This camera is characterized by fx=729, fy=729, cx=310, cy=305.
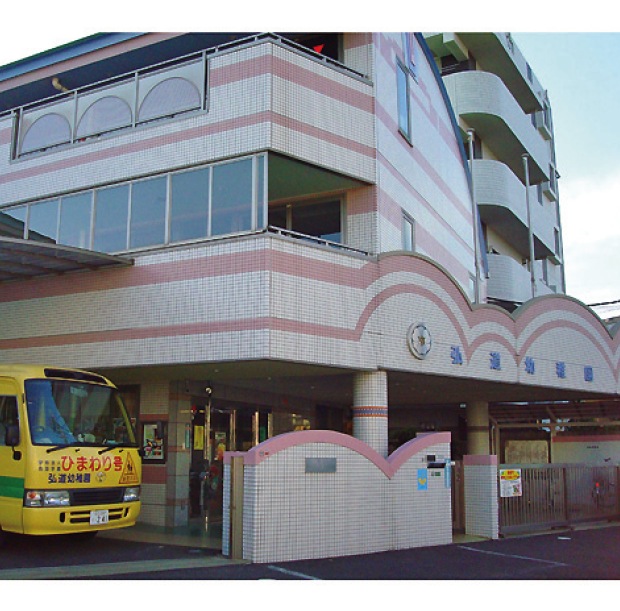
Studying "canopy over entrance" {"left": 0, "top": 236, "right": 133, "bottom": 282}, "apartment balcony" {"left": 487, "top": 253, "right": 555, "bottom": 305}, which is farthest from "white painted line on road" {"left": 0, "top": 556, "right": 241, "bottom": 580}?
"apartment balcony" {"left": 487, "top": 253, "right": 555, "bottom": 305}

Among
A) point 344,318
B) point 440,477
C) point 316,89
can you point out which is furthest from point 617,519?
point 316,89

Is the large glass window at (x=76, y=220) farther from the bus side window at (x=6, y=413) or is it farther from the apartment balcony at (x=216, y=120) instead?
the bus side window at (x=6, y=413)

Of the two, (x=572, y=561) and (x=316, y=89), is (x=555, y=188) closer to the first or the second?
(x=316, y=89)

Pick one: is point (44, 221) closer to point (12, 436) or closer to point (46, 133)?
point (46, 133)

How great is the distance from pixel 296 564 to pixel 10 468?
4.41 m

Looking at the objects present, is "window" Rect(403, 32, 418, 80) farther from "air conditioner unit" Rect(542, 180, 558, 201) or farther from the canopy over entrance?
"air conditioner unit" Rect(542, 180, 558, 201)

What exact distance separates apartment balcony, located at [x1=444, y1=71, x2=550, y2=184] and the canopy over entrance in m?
17.8

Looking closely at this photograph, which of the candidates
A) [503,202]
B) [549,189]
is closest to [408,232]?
[503,202]

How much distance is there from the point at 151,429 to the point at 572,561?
8.79 m

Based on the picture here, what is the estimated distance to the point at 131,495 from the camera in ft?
38.2

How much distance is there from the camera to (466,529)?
14906 mm

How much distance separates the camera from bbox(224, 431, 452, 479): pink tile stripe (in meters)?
11.1

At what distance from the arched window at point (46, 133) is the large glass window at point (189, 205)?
3694 millimetres

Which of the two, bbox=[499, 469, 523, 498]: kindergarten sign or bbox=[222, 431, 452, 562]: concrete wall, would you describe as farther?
bbox=[499, 469, 523, 498]: kindergarten sign
